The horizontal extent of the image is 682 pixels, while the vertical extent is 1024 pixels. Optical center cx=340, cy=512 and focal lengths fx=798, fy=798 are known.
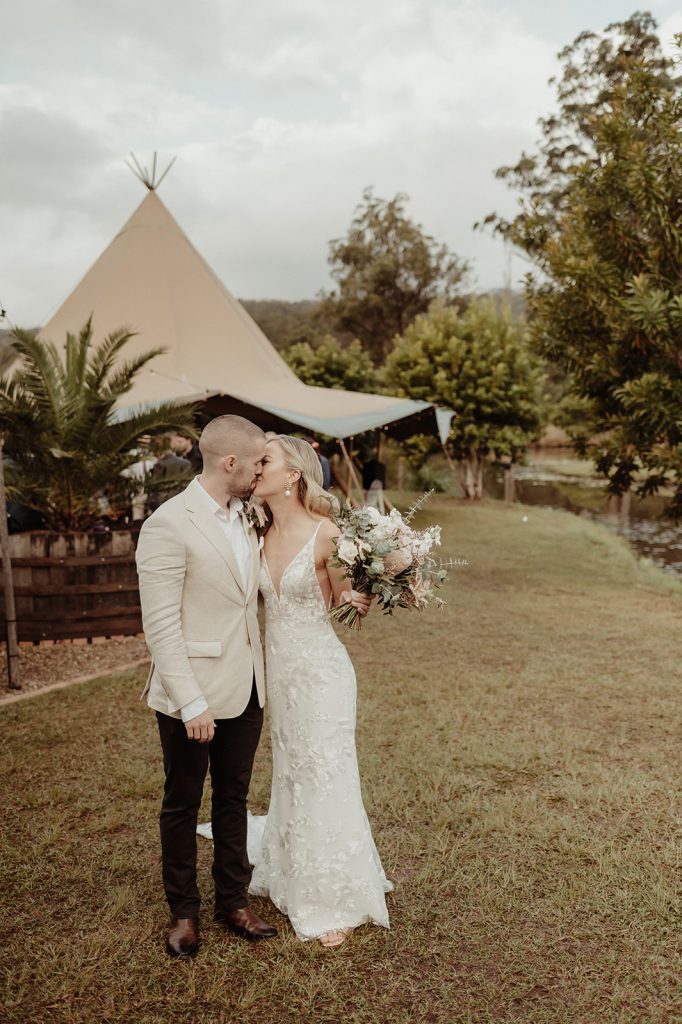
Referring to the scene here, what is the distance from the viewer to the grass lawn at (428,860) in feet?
9.81

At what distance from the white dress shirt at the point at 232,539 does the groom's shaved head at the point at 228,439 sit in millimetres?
145

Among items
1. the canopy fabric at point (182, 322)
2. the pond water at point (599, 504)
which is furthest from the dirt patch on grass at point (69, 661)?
the pond water at point (599, 504)

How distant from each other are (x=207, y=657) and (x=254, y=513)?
633mm

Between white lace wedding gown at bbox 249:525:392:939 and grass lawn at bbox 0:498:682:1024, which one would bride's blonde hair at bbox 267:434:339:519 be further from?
grass lawn at bbox 0:498:682:1024

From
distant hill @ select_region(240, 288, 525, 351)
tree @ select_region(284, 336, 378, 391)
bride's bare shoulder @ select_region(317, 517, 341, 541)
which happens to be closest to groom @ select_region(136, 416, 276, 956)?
bride's bare shoulder @ select_region(317, 517, 341, 541)

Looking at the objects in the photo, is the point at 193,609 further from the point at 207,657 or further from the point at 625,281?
the point at 625,281

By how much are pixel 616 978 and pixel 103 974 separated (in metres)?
1.99

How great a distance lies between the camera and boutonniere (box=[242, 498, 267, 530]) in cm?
331

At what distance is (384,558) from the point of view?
318 centimetres

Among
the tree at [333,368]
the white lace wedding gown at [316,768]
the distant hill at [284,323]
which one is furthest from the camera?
the distant hill at [284,323]

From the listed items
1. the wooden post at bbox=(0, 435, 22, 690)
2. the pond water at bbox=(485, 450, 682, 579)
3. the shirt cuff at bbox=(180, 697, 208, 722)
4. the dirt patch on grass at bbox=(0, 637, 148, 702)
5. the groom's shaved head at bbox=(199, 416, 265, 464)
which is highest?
the groom's shaved head at bbox=(199, 416, 265, 464)

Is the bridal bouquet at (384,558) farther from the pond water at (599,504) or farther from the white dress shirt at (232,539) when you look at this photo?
the pond water at (599,504)

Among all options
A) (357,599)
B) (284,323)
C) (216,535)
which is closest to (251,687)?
(357,599)

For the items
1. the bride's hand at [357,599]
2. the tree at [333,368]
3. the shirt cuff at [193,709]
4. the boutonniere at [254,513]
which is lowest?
the shirt cuff at [193,709]
